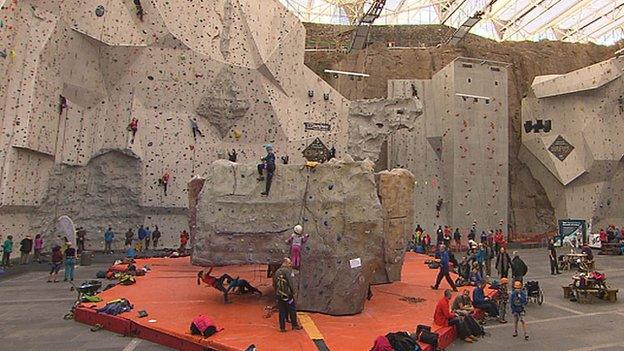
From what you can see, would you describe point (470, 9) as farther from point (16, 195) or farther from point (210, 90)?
point (16, 195)

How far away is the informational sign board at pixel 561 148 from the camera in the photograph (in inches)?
915

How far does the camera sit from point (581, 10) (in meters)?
34.3

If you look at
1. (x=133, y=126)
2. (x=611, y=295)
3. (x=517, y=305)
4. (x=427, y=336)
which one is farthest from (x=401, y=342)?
(x=133, y=126)

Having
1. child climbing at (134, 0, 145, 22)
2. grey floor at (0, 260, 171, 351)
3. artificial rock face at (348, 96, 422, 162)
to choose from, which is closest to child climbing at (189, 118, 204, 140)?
child climbing at (134, 0, 145, 22)

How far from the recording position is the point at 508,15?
37.3 m

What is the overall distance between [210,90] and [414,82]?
12.2 meters

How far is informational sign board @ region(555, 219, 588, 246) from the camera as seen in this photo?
1975 cm

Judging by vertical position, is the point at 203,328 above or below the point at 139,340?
above

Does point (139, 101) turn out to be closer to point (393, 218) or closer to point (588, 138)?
point (393, 218)

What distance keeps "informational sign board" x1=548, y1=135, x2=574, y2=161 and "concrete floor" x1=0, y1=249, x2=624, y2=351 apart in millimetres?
14055

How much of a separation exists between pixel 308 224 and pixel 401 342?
298 centimetres

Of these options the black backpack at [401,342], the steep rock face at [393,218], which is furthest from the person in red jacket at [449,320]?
the steep rock face at [393,218]

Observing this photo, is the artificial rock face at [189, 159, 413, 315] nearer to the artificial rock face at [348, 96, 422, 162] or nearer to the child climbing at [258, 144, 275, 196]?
the child climbing at [258, 144, 275, 196]

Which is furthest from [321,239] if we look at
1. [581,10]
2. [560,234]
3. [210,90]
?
[581,10]
